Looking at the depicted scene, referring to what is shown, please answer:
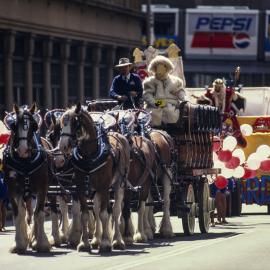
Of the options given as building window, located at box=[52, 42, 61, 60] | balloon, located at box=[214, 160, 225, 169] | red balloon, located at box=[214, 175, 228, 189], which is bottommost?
red balloon, located at box=[214, 175, 228, 189]

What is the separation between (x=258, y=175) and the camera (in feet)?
103

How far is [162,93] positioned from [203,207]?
77.5 inches

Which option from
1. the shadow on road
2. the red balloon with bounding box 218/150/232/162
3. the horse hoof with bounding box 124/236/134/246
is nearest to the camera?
the shadow on road

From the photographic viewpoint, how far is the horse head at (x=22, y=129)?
20.3 meters

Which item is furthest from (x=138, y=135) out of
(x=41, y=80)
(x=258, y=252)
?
(x=41, y=80)

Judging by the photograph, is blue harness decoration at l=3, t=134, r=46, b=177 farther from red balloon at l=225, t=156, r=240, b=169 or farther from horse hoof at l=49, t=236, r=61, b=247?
red balloon at l=225, t=156, r=240, b=169

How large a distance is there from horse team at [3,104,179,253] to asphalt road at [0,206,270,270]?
12.2 inches

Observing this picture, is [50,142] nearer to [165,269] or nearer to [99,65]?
[165,269]

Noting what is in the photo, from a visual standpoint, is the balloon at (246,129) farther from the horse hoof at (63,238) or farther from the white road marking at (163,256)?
the horse hoof at (63,238)

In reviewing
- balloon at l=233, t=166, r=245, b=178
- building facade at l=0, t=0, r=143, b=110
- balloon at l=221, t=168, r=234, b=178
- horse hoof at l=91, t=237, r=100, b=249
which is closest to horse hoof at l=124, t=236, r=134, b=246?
horse hoof at l=91, t=237, r=100, b=249

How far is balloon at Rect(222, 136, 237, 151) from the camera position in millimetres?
28766

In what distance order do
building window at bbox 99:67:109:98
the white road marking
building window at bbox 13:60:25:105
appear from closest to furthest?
the white road marking → building window at bbox 13:60:25:105 → building window at bbox 99:67:109:98

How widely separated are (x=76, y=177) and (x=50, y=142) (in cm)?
163

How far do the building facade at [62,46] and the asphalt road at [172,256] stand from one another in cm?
2727
